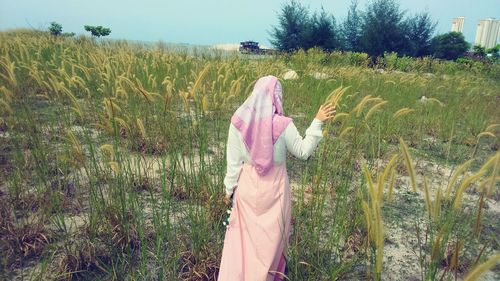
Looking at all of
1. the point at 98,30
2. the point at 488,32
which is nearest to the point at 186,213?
the point at 98,30

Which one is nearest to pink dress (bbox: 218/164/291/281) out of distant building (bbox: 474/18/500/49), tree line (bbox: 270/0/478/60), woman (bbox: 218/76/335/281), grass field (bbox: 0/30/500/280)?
woman (bbox: 218/76/335/281)

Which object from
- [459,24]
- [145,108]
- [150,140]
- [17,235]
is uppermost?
[459,24]

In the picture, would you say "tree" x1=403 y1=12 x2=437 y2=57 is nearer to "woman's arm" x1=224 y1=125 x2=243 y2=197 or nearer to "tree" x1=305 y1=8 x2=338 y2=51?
"tree" x1=305 y1=8 x2=338 y2=51

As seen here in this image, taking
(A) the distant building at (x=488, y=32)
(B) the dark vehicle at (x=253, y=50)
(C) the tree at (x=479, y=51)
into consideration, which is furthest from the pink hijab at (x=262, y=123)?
(A) the distant building at (x=488, y=32)

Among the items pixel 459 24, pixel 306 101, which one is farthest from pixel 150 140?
pixel 459 24

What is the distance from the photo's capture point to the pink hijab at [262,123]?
1.66 metres

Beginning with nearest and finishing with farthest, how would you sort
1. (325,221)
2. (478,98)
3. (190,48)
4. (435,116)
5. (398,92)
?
1. (325,221)
2. (435,116)
3. (398,92)
4. (478,98)
5. (190,48)

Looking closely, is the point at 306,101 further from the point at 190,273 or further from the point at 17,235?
the point at 17,235

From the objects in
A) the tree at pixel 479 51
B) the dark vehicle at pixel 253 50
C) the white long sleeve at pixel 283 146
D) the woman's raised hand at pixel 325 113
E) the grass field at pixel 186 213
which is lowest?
the grass field at pixel 186 213

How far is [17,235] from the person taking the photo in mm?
1864

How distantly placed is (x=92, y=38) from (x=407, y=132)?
10.2m

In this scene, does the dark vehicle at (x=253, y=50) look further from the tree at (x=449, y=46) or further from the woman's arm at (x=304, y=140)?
the woman's arm at (x=304, y=140)

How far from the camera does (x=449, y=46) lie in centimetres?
2191

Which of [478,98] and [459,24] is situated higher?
[459,24]
